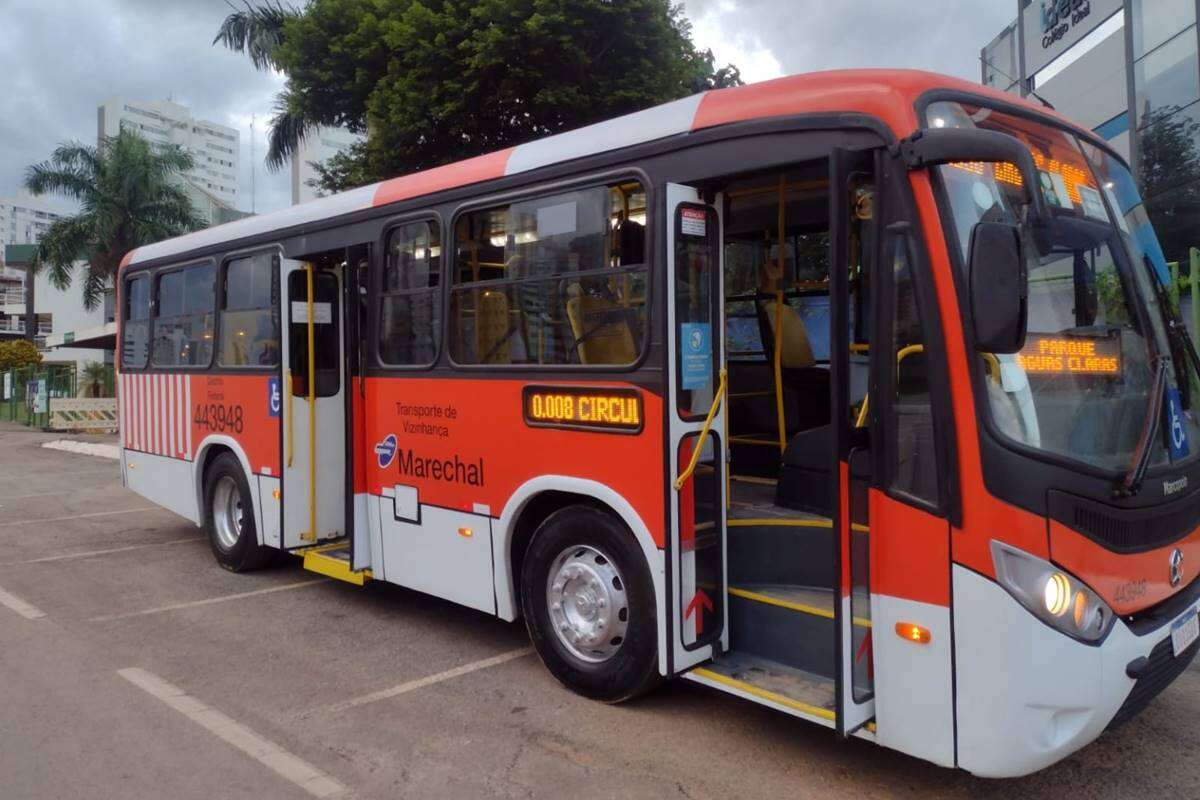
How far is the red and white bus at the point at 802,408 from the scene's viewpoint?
3.26 m

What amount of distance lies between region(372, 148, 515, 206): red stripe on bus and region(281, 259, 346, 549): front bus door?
3.88 feet

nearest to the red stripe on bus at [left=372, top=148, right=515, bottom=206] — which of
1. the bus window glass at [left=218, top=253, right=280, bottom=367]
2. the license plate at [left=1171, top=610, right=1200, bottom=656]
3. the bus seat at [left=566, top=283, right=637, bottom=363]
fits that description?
the bus seat at [left=566, top=283, right=637, bottom=363]

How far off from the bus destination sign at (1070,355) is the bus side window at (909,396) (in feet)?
1.18

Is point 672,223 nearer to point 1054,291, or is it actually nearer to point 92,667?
point 1054,291

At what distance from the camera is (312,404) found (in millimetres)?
6984

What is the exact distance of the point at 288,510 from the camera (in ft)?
22.8

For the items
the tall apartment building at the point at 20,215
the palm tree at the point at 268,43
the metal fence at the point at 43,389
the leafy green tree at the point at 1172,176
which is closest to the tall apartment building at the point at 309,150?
the palm tree at the point at 268,43

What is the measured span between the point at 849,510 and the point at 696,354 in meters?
1.08

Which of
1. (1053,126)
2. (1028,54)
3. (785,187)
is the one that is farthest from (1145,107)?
(1053,126)

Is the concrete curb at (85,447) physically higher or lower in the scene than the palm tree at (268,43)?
lower

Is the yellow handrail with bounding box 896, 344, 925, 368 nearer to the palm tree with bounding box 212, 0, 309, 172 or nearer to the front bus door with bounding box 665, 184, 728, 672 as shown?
the front bus door with bounding box 665, 184, 728, 672

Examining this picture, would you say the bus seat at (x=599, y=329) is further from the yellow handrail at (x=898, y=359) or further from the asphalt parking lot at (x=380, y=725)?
the asphalt parking lot at (x=380, y=725)

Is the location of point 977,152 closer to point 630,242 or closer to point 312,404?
point 630,242

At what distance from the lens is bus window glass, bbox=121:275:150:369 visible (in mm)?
8984
